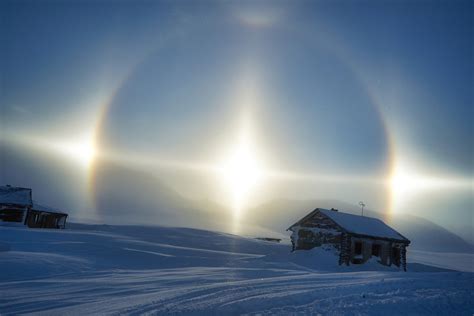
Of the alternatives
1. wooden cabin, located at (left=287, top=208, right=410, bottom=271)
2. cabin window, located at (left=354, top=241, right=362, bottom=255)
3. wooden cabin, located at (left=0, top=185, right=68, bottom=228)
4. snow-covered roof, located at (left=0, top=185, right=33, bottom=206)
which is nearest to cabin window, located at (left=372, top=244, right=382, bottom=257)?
wooden cabin, located at (left=287, top=208, right=410, bottom=271)

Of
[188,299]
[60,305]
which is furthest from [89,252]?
→ [188,299]

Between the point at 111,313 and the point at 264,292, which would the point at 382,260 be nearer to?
the point at 264,292

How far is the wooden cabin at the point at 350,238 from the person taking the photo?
98.1 ft

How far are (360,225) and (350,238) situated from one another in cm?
362

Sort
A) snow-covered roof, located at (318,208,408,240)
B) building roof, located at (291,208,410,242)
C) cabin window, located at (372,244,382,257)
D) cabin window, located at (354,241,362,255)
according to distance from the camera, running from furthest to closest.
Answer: cabin window, located at (372,244,382,257) < snow-covered roof, located at (318,208,408,240) < building roof, located at (291,208,410,242) < cabin window, located at (354,241,362,255)

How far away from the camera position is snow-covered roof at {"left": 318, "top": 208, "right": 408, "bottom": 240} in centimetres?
3098

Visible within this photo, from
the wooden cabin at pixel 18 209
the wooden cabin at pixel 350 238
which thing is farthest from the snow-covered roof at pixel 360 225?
the wooden cabin at pixel 18 209

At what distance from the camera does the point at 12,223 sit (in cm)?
4009

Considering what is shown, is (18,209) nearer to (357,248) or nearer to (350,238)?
(350,238)

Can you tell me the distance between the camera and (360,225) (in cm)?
3284

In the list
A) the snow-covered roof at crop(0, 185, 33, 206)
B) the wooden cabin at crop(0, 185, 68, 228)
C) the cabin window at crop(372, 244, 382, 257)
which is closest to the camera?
the cabin window at crop(372, 244, 382, 257)

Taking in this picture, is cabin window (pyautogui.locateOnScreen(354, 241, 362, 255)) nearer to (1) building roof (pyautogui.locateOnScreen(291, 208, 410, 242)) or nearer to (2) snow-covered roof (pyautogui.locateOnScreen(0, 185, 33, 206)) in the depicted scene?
(1) building roof (pyautogui.locateOnScreen(291, 208, 410, 242))

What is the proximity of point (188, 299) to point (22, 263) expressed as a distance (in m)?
12.4

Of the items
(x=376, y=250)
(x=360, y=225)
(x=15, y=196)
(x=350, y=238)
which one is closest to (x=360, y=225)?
(x=360, y=225)
